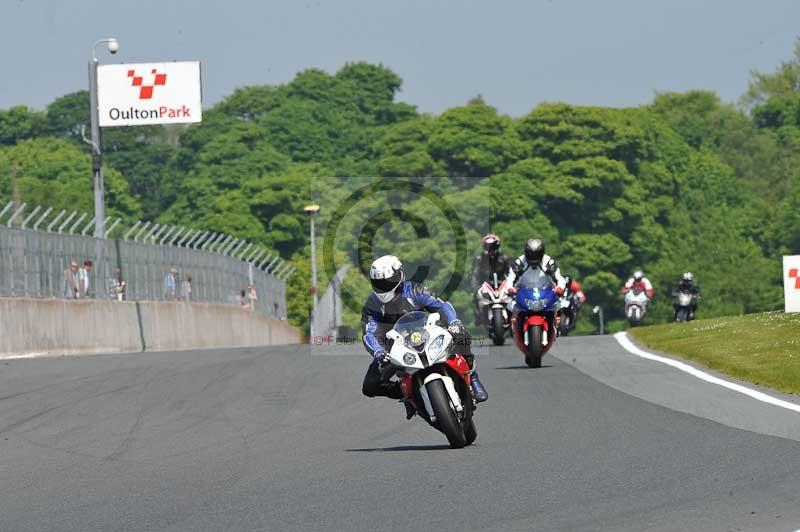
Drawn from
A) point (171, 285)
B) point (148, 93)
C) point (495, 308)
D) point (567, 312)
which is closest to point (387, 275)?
point (567, 312)

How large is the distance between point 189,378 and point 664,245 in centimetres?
7276

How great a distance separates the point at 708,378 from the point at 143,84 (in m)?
30.5

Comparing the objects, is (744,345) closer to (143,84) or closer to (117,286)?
(117,286)

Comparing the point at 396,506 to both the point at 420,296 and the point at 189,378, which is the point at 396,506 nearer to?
the point at 420,296

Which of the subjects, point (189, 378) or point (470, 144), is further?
point (470, 144)

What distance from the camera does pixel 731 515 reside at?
883cm

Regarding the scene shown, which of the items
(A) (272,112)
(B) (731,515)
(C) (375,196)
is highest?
(A) (272,112)

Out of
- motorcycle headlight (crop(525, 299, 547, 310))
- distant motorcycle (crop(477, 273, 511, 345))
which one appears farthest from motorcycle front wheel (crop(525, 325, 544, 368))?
distant motorcycle (crop(477, 273, 511, 345))

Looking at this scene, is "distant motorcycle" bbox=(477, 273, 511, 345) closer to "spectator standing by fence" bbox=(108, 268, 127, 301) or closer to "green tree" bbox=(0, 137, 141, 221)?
"spectator standing by fence" bbox=(108, 268, 127, 301)

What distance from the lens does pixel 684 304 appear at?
40.8m

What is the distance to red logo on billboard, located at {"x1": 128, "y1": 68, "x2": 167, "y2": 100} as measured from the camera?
152ft


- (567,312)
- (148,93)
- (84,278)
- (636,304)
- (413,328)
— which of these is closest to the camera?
(413,328)

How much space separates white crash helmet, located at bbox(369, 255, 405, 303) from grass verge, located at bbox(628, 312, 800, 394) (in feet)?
16.6

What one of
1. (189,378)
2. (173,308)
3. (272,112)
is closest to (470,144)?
(272,112)
